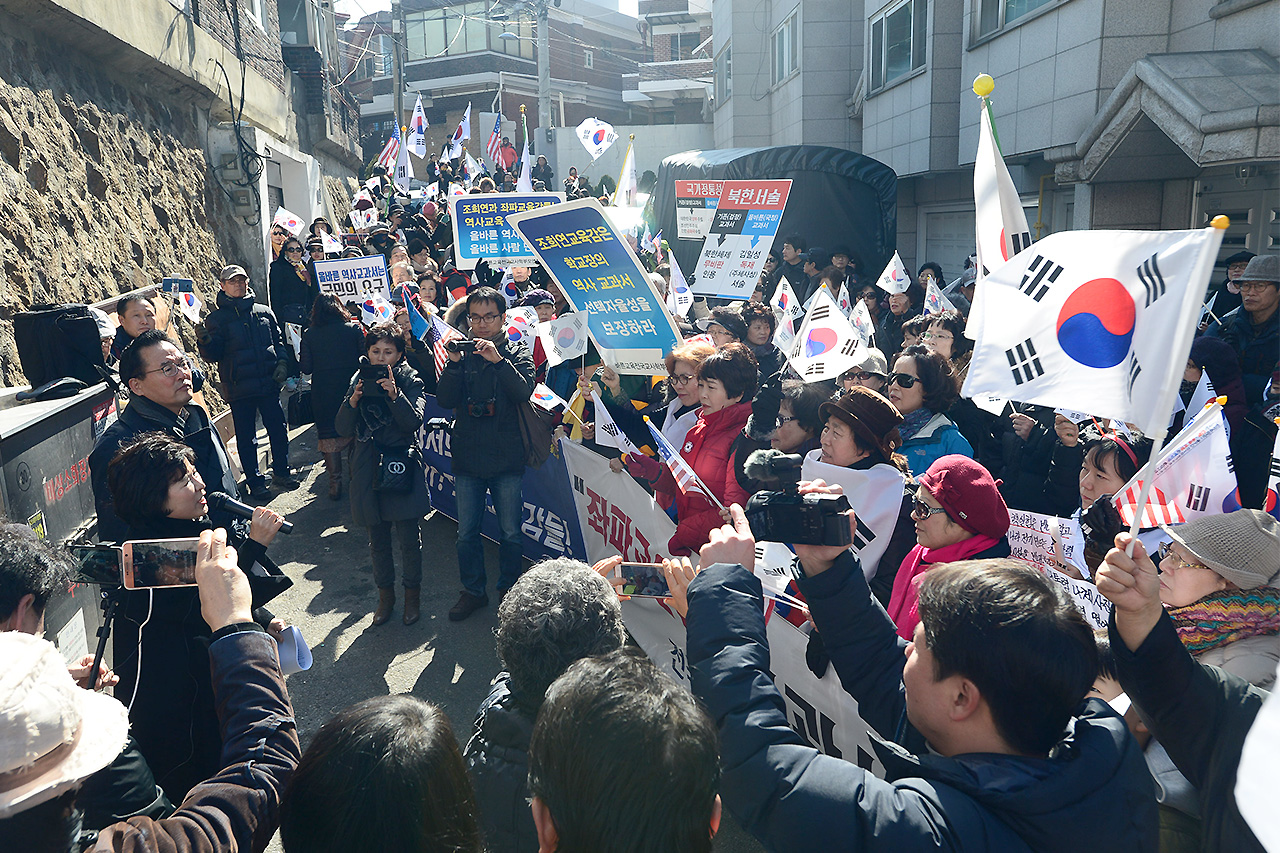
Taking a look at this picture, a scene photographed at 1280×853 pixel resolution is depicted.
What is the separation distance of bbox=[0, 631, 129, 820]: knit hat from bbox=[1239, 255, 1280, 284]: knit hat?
677 cm

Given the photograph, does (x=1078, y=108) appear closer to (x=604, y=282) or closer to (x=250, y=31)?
(x=604, y=282)

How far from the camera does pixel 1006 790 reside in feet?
4.96

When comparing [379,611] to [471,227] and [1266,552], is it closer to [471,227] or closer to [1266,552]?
[471,227]

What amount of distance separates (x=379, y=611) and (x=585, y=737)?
4.26 meters

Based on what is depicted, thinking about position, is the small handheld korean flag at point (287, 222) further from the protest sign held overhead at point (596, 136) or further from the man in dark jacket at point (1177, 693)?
the man in dark jacket at point (1177, 693)

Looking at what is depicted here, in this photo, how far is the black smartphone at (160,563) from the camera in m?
2.42

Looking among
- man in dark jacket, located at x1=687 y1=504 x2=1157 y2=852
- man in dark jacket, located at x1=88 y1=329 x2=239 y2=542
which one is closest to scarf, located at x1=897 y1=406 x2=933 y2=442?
man in dark jacket, located at x1=687 y1=504 x2=1157 y2=852

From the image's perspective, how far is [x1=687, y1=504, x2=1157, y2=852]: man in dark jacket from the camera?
4.95 ft

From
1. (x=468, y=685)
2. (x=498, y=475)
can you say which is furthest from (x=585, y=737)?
(x=498, y=475)

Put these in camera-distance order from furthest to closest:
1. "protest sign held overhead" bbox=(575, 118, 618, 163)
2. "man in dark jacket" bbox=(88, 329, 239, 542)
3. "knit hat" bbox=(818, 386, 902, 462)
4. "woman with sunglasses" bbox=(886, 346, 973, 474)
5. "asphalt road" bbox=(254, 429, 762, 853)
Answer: "protest sign held overhead" bbox=(575, 118, 618, 163) < "asphalt road" bbox=(254, 429, 762, 853) < "woman with sunglasses" bbox=(886, 346, 973, 474) < "man in dark jacket" bbox=(88, 329, 239, 542) < "knit hat" bbox=(818, 386, 902, 462)

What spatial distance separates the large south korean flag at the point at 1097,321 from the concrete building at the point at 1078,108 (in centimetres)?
573

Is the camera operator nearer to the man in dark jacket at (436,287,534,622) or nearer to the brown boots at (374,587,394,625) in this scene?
the man in dark jacket at (436,287,534,622)

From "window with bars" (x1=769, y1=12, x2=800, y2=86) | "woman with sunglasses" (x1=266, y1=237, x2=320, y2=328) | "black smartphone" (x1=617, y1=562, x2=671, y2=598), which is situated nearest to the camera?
"black smartphone" (x1=617, y1=562, x2=671, y2=598)

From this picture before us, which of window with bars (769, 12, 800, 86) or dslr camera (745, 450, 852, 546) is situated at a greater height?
window with bars (769, 12, 800, 86)
